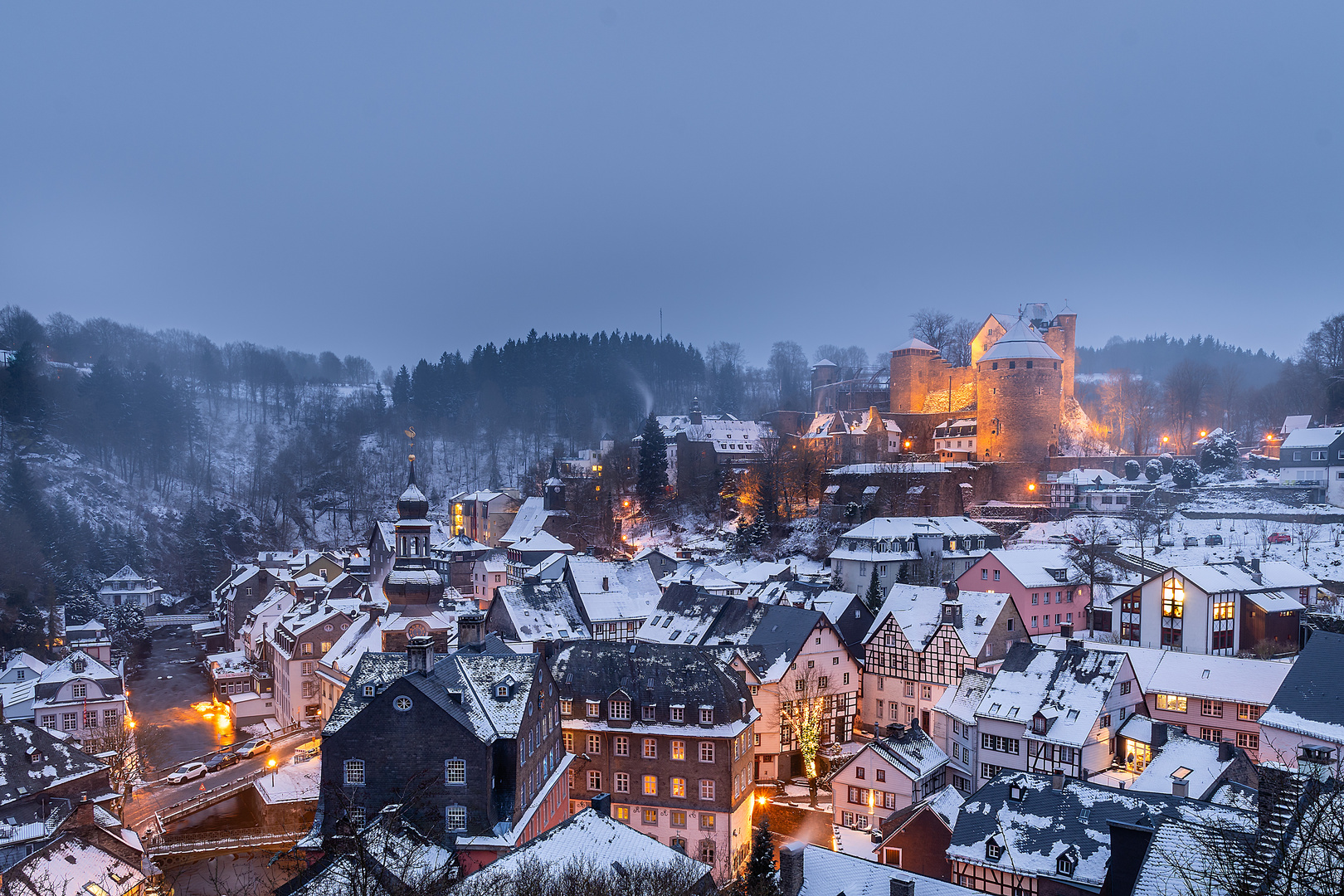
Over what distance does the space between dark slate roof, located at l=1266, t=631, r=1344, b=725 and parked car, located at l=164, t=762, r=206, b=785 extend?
1579 inches

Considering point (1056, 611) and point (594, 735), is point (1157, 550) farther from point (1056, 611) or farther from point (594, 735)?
point (594, 735)

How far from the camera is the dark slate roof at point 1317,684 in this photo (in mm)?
25594

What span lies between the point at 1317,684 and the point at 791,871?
1832 cm

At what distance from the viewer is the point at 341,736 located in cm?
2308

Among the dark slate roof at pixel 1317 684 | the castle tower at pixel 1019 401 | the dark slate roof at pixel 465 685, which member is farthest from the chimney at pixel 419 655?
the castle tower at pixel 1019 401

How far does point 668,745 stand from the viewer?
95.8 feet

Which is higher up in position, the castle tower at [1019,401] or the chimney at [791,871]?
the castle tower at [1019,401]

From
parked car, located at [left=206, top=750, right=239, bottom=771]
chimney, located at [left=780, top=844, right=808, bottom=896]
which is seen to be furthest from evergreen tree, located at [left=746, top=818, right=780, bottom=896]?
parked car, located at [left=206, top=750, right=239, bottom=771]

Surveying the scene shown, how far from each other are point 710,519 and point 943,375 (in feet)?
90.1

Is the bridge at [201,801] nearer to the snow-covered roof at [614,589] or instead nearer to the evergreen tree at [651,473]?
the snow-covered roof at [614,589]

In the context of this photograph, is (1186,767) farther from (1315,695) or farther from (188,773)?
(188,773)

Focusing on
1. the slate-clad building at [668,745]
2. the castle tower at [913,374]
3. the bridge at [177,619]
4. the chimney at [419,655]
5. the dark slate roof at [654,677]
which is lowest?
the bridge at [177,619]

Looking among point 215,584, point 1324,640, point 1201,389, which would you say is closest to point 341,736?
point 1324,640

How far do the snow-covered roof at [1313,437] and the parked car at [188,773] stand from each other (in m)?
65.3
